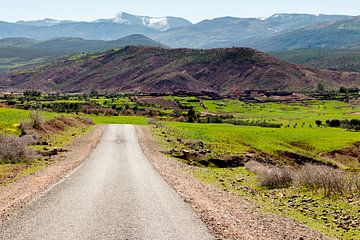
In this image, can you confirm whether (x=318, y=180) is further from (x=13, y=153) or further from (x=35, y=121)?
(x=35, y=121)

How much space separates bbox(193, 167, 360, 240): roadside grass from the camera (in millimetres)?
15627

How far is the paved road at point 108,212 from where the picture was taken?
561 inches

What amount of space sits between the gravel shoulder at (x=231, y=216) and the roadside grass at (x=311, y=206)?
0.70 meters

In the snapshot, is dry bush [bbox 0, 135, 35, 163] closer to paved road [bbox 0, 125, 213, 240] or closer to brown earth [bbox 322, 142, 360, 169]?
paved road [bbox 0, 125, 213, 240]

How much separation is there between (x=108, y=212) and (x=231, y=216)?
477 cm

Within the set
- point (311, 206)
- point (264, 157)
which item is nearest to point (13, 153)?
point (311, 206)

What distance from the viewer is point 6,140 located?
1351 inches

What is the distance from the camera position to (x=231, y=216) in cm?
1694

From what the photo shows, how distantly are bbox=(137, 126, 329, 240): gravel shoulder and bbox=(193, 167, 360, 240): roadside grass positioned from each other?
703mm

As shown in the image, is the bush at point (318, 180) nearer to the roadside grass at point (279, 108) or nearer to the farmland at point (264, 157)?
the farmland at point (264, 157)

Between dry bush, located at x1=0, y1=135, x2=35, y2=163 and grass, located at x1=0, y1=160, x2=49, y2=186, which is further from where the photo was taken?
dry bush, located at x1=0, y1=135, x2=35, y2=163

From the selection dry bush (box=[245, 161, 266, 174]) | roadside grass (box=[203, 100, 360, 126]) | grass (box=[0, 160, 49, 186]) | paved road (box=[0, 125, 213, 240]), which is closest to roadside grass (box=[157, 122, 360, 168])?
dry bush (box=[245, 161, 266, 174])

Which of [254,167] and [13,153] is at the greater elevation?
[13,153]

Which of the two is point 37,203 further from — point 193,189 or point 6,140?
point 6,140
